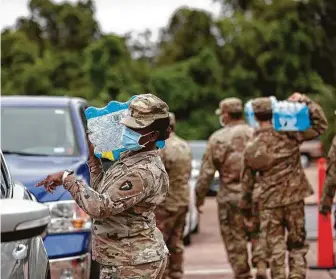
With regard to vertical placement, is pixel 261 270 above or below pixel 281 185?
below

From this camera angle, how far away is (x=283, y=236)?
8500mm

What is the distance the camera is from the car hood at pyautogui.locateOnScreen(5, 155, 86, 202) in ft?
22.4

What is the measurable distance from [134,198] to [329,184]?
4138 millimetres

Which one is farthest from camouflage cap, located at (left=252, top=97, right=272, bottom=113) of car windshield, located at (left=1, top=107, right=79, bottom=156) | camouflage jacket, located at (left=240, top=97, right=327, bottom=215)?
car windshield, located at (left=1, top=107, right=79, bottom=156)

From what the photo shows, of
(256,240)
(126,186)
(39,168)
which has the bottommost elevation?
(256,240)

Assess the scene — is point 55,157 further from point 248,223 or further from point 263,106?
point 248,223

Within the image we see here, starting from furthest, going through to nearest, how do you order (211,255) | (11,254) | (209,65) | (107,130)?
(209,65), (211,255), (107,130), (11,254)

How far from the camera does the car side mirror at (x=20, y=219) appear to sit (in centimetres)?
325

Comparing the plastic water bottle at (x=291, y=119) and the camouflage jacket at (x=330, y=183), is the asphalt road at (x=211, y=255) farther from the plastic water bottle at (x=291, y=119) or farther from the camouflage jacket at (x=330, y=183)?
the plastic water bottle at (x=291, y=119)

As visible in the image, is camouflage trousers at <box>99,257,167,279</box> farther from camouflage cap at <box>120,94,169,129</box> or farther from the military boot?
the military boot

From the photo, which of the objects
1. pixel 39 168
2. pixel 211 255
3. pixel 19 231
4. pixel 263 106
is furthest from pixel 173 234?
pixel 19 231

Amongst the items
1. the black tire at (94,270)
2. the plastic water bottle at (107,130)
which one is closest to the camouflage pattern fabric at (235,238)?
the black tire at (94,270)

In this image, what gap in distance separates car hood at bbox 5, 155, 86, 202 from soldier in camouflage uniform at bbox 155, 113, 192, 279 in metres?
1.58

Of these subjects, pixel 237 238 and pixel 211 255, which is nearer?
pixel 237 238
